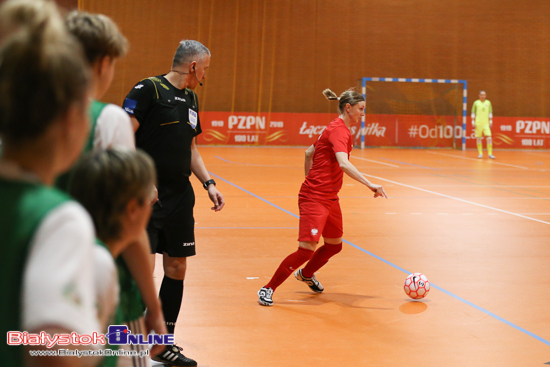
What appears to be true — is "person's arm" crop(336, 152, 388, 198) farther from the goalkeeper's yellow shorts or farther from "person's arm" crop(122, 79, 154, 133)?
the goalkeeper's yellow shorts

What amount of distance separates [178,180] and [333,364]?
4.62 feet

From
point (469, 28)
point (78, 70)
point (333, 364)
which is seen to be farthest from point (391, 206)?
point (469, 28)

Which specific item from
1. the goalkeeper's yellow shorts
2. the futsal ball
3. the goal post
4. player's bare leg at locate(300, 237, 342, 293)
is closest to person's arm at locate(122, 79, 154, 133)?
player's bare leg at locate(300, 237, 342, 293)

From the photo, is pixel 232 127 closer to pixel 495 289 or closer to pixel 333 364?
pixel 495 289

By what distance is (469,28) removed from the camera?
25.8m

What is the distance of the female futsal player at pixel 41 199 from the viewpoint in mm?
917

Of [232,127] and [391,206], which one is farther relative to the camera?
[232,127]

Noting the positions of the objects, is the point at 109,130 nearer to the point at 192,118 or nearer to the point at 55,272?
the point at 55,272

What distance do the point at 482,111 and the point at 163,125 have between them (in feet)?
63.0

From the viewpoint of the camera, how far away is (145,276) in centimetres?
177

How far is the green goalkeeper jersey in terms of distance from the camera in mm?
21203

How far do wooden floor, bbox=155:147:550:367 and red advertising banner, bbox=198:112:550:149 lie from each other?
1213 centimetres

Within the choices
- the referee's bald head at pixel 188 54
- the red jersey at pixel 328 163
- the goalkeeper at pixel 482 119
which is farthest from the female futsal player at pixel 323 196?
the goalkeeper at pixel 482 119

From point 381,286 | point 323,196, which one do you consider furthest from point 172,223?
point 381,286
